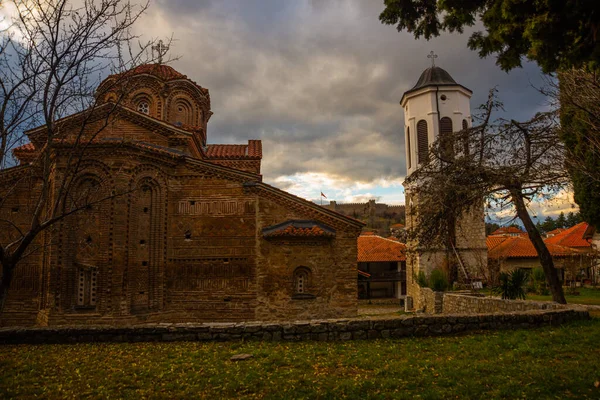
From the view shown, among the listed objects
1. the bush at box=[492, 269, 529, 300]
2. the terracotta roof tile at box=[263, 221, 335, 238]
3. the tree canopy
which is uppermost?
the tree canopy

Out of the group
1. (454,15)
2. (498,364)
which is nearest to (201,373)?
(498,364)

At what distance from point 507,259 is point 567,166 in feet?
69.4

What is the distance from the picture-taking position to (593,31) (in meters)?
4.50

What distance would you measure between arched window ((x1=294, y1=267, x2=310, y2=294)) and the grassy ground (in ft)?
18.6

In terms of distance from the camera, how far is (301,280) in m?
13.6

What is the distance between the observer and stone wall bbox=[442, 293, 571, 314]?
32.3 feet

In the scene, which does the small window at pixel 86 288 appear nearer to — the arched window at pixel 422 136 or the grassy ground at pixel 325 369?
the grassy ground at pixel 325 369

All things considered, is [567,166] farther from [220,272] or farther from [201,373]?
[220,272]

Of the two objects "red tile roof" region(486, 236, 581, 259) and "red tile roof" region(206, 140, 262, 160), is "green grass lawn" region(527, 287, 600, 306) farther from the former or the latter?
"red tile roof" region(206, 140, 262, 160)

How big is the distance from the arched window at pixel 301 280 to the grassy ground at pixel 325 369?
224 inches

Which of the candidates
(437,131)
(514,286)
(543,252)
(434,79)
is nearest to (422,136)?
(437,131)

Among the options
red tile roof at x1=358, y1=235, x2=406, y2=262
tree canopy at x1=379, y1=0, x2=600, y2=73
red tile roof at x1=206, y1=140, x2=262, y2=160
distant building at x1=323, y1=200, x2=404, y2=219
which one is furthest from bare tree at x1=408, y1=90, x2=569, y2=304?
distant building at x1=323, y1=200, x2=404, y2=219

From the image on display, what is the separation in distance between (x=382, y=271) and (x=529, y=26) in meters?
30.1

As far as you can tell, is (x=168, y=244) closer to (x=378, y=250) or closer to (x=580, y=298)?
(x=580, y=298)
